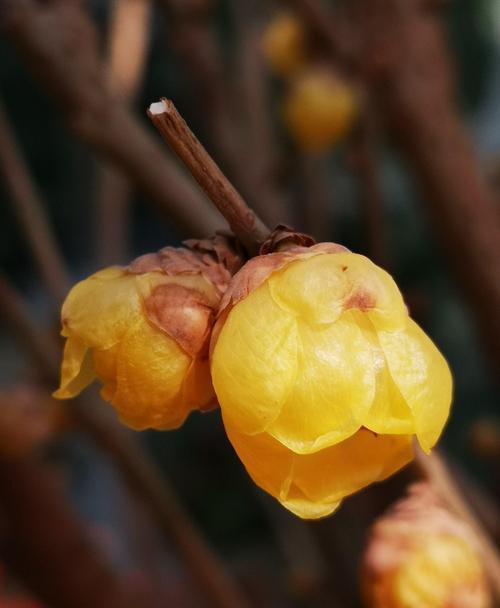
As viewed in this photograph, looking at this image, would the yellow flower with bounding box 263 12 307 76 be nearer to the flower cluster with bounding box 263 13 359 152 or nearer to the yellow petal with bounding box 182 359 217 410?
the flower cluster with bounding box 263 13 359 152

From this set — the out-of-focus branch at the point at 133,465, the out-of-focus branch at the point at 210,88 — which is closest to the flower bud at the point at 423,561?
the out-of-focus branch at the point at 133,465

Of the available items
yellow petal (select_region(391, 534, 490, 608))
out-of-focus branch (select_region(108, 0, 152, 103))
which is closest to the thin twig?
yellow petal (select_region(391, 534, 490, 608))

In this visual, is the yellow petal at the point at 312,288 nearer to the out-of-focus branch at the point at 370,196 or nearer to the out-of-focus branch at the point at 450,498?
the out-of-focus branch at the point at 450,498

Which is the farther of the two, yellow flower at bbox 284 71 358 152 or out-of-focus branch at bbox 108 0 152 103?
out-of-focus branch at bbox 108 0 152 103

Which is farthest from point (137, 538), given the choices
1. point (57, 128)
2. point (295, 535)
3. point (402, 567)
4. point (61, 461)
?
point (57, 128)

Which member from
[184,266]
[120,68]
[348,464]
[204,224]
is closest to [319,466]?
[348,464]
